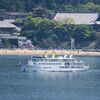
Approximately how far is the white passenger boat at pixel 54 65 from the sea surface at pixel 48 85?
825 millimetres

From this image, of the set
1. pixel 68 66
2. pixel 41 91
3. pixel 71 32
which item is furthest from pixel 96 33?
pixel 41 91

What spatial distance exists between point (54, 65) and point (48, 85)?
536 inches

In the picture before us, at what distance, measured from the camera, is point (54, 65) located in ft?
301

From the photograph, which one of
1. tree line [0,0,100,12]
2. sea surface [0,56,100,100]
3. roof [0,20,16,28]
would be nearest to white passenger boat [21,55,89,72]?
sea surface [0,56,100,100]

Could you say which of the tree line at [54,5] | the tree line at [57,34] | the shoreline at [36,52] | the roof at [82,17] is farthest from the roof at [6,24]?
the tree line at [54,5]

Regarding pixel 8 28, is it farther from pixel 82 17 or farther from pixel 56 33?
pixel 82 17

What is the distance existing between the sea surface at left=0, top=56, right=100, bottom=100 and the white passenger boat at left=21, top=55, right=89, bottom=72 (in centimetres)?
82

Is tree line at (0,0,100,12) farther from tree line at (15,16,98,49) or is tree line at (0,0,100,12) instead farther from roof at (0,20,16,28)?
tree line at (15,16,98,49)

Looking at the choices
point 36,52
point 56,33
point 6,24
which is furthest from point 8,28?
point 36,52

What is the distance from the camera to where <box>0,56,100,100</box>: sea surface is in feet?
234

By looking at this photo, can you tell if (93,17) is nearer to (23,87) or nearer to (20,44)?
(20,44)

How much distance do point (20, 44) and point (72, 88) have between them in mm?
46343

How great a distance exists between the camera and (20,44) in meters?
122

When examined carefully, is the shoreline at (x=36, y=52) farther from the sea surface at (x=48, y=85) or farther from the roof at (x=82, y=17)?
the sea surface at (x=48, y=85)
